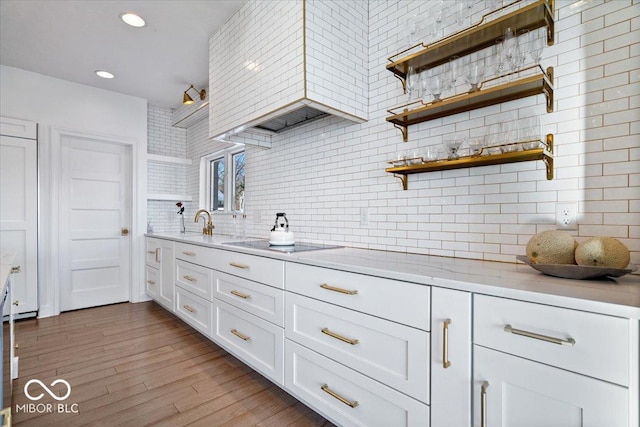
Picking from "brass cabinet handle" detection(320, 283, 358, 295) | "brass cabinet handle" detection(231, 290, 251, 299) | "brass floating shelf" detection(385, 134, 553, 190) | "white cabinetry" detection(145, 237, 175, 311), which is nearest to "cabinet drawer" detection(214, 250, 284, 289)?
"brass cabinet handle" detection(231, 290, 251, 299)

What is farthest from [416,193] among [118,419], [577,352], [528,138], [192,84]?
[192,84]

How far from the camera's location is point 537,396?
0.89m

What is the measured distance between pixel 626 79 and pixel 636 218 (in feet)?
1.79

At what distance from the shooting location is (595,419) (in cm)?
80

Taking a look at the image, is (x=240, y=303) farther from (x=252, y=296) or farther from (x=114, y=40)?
(x=114, y=40)

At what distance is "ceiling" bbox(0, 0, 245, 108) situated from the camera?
236 cm

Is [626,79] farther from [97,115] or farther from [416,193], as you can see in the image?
[97,115]

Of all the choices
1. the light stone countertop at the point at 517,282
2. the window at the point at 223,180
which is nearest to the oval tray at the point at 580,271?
the light stone countertop at the point at 517,282

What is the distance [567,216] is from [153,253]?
3914 mm

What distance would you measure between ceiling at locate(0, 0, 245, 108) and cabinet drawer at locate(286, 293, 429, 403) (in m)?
2.30

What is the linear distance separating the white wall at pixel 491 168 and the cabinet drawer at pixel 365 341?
69 centimetres

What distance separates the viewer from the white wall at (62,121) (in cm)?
332

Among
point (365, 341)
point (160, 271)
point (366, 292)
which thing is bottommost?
point (160, 271)

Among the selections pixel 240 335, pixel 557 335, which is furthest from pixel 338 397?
pixel 557 335
